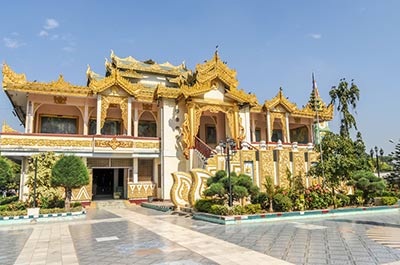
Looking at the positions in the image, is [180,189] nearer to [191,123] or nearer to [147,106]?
[191,123]

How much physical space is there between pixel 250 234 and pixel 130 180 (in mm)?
10691

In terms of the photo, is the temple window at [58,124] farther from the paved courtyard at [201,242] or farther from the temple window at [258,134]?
the temple window at [258,134]

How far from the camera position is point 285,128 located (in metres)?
20.8

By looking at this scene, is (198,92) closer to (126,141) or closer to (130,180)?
(126,141)

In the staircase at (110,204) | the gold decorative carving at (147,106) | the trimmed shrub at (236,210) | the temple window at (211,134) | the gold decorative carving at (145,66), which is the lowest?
the staircase at (110,204)

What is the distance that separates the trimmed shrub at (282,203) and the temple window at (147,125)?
35.0ft

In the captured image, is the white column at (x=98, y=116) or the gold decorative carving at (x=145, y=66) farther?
the gold decorative carving at (x=145, y=66)

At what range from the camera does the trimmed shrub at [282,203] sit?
35.4 ft

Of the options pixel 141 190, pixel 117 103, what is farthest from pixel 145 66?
pixel 141 190

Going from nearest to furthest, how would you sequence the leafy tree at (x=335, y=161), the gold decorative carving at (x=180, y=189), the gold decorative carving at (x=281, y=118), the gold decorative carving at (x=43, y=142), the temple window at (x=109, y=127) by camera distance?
the gold decorative carving at (x=180, y=189), the leafy tree at (x=335, y=161), the gold decorative carving at (x=43, y=142), the temple window at (x=109, y=127), the gold decorative carving at (x=281, y=118)

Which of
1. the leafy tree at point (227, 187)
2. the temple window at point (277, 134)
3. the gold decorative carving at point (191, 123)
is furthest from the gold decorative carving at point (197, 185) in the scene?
the temple window at point (277, 134)

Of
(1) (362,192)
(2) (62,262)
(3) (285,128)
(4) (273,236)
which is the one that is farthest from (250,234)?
(3) (285,128)

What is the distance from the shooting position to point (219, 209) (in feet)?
33.3

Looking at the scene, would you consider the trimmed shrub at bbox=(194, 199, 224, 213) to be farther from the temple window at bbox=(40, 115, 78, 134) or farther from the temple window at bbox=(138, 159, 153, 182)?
the temple window at bbox=(40, 115, 78, 134)
